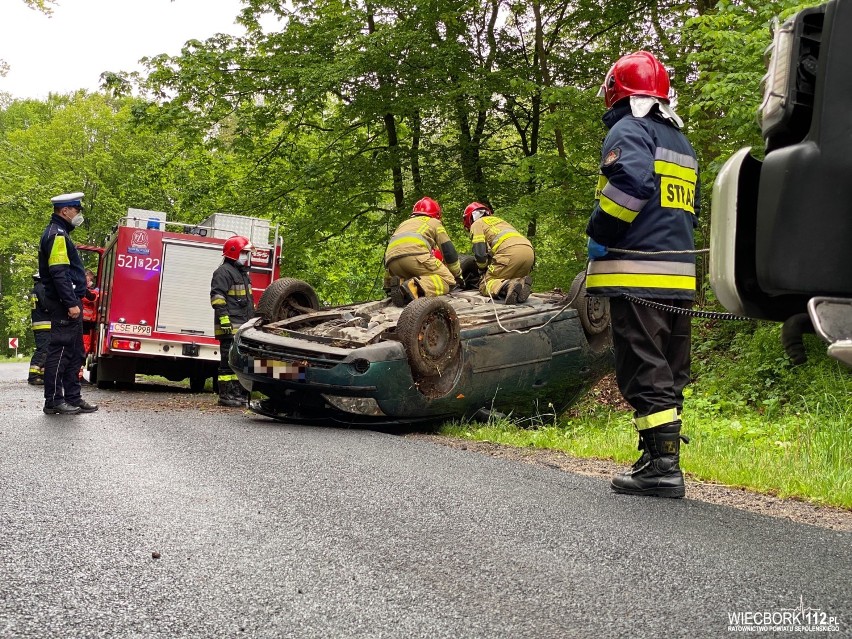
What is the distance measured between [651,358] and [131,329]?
10038 mm

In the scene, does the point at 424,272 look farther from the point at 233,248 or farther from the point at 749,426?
the point at 749,426

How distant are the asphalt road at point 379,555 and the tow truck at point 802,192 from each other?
0.87 metres

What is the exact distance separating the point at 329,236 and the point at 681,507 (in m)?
14.5

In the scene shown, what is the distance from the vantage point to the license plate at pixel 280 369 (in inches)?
300

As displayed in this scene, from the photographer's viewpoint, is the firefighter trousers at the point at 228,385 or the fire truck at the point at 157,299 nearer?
the firefighter trousers at the point at 228,385

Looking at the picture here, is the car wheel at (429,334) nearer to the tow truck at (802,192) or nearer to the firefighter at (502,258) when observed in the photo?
the firefighter at (502,258)

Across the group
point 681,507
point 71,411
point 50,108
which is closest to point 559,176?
point 71,411

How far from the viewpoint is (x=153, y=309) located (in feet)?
42.6

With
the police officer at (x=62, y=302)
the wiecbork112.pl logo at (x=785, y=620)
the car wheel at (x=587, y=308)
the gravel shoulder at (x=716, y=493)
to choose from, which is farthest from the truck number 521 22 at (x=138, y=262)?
the wiecbork112.pl logo at (x=785, y=620)

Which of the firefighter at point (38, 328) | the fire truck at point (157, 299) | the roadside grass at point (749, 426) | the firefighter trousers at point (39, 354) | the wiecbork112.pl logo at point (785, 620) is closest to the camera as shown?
the wiecbork112.pl logo at point (785, 620)

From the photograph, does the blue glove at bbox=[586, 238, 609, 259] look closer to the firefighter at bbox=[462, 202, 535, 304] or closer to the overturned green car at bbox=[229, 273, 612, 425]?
the overturned green car at bbox=[229, 273, 612, 425]

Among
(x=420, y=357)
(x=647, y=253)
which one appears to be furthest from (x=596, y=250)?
(x=420, y=357)

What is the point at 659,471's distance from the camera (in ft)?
14.1

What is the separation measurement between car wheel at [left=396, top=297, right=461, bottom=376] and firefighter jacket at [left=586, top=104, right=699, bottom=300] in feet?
10.1
